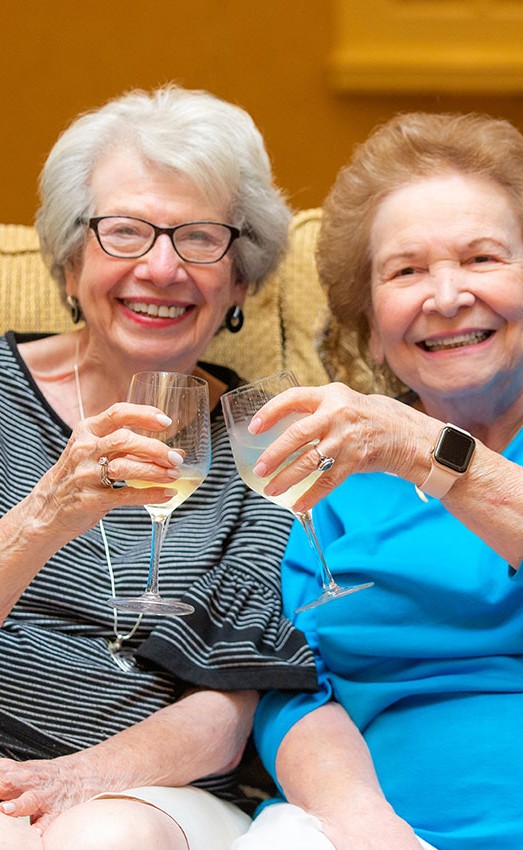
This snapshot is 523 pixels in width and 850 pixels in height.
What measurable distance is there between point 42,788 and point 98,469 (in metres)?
0.43

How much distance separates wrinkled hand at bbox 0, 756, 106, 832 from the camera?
4.50ft

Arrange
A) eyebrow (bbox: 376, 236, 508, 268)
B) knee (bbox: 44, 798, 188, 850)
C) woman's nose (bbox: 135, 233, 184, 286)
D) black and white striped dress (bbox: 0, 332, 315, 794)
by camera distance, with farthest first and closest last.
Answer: woman's nose (bbox: 135, 233, 184, 286) < eyebrow (bbox: 376, 236, 508, 268) < black and white striped dress (bbox: 0, 332, 315, 794) < knee (bbox: 44, 798, 188, 850)

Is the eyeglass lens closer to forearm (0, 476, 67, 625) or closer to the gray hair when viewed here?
the gray hair

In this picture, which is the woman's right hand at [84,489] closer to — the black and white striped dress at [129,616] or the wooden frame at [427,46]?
the black and white striped dress at [129,616]

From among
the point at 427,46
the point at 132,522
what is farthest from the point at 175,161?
the point at 427,46

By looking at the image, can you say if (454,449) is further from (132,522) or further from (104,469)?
(132,522)

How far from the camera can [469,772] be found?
1525mm

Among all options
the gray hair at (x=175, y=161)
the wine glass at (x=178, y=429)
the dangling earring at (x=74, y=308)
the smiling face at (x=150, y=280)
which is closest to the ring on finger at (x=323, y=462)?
the wine glass at (x=178, y=429)

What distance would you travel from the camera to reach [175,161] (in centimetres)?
189

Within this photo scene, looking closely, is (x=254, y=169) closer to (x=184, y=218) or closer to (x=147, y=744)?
(x=184, y=218)

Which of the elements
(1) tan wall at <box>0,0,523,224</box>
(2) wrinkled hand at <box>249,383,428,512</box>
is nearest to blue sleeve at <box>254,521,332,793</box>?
(2) wrinkled hand at <box>249,383,428,512</box>

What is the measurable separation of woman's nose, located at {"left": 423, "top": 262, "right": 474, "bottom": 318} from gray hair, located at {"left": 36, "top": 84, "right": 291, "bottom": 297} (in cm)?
41

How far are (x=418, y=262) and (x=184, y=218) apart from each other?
1.37 ft

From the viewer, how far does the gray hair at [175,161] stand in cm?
192
